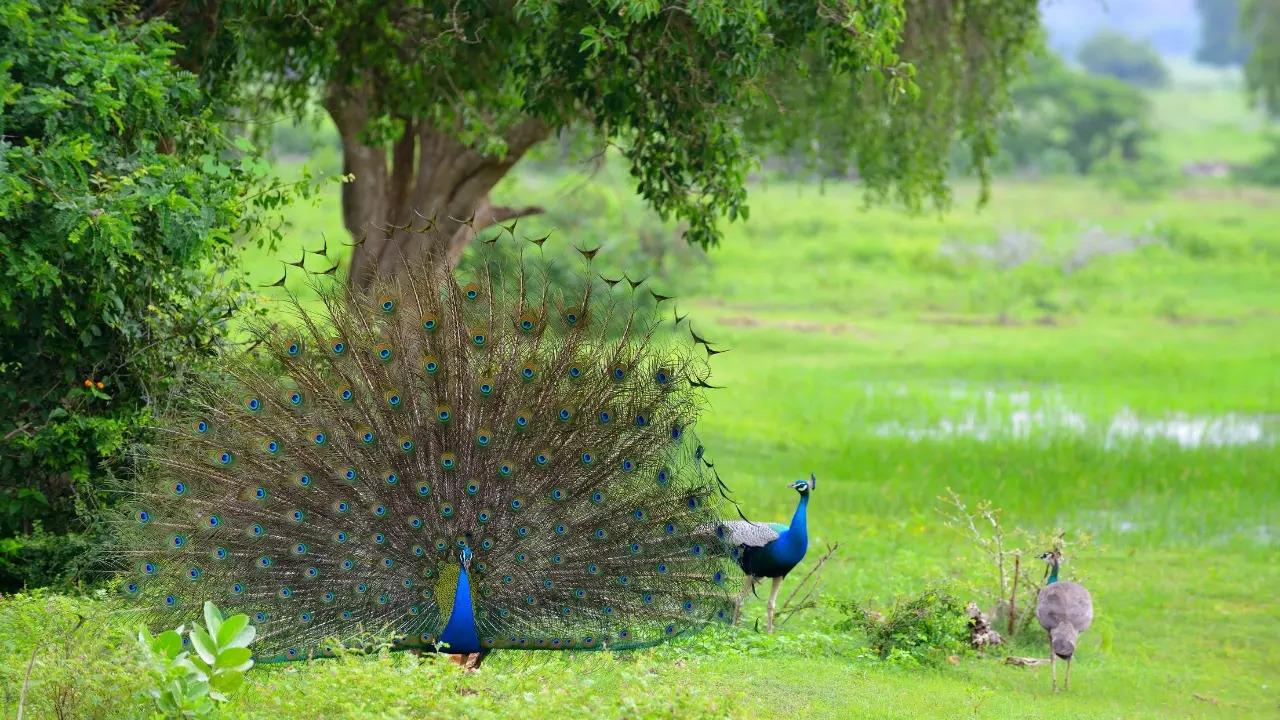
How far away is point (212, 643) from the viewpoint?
6.04 meters

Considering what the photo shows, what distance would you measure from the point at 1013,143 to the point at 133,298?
55.3 metres

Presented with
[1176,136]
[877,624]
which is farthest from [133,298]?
[1176,136]

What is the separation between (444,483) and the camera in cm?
780

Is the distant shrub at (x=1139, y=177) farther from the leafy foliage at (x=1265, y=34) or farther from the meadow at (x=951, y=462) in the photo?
the leafy foliage at (x=1265, y=34)

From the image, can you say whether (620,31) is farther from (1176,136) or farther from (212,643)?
(1176,136)

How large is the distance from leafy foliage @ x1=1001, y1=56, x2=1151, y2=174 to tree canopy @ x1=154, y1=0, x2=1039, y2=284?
45.2 meters

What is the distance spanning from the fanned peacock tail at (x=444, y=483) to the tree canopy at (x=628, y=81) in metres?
0.60

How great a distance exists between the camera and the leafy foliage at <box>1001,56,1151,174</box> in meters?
60.8

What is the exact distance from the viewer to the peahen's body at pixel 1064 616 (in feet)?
29.3

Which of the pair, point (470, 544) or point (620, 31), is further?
point (620, 31)

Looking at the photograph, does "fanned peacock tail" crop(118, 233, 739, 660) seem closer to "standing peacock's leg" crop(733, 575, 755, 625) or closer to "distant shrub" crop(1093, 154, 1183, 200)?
"standing peacock's leg" crop(733, 575, 755, 625)

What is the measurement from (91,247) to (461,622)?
9.15 feet

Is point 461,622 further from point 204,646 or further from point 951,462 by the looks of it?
point 951,462

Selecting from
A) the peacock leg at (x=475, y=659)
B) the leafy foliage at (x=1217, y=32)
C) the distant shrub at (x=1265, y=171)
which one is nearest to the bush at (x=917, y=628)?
the peacock leg at (x=475, y=659)
